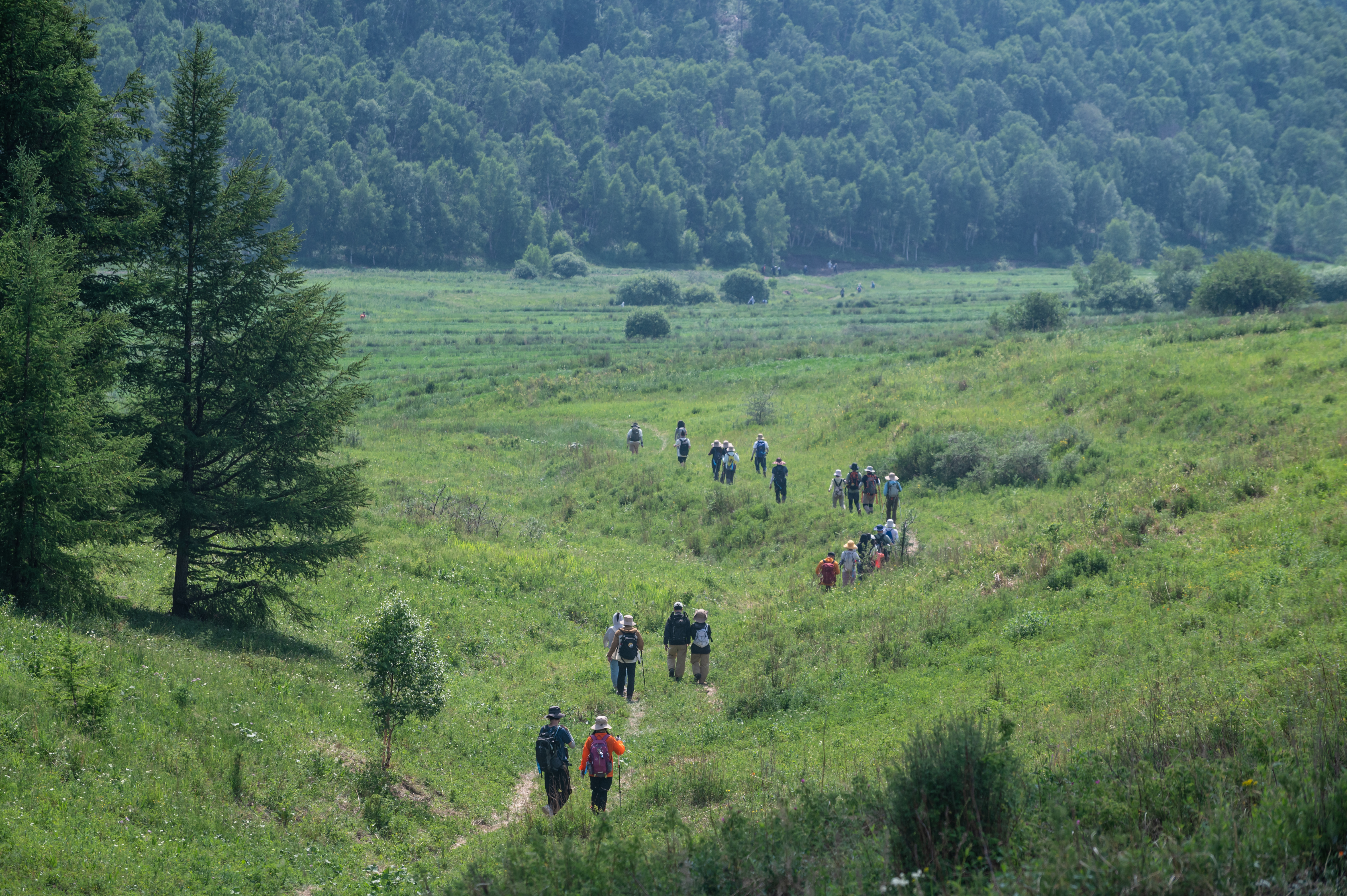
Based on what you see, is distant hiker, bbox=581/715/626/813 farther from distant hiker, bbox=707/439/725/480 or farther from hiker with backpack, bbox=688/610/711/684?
distant hiker, bbox=707/439/725/480

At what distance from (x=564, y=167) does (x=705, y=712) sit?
173m

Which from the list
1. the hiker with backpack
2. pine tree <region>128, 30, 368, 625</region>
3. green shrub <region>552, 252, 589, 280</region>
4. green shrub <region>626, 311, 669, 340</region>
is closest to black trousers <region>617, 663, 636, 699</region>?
the hiker with backpack

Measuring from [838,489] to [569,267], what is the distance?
4550 inches

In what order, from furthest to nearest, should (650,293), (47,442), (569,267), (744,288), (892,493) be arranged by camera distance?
(569,267), (744,288), (650,293), (892,493), (47,442)

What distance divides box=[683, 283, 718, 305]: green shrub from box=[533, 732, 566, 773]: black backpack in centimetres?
9904

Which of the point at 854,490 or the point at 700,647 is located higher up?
the point at 854,490

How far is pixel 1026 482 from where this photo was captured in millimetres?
28953

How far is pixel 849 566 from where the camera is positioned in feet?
75.4

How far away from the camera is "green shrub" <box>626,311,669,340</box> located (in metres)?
80.8

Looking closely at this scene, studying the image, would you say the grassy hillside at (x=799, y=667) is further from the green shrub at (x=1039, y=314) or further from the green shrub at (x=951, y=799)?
the green shrub at (x=1039, y=314)

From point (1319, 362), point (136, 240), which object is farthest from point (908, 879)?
point (1319, 362)

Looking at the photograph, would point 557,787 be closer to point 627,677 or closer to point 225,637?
point 627,677

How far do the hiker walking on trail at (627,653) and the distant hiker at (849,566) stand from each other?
7.13 m

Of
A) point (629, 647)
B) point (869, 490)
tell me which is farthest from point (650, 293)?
point (629, 647)
